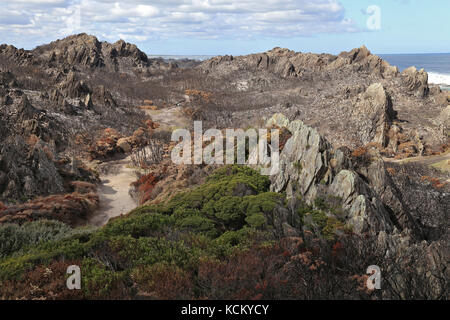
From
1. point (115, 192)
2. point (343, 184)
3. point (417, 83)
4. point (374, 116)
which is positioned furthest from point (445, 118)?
point (115, 192)

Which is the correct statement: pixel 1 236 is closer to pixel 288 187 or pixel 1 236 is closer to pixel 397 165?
pixel 288 187

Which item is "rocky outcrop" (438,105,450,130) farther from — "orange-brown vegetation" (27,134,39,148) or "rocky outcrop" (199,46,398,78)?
"orange-brown vegetation" (27,134,39,148)

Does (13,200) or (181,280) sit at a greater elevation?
(181,280)

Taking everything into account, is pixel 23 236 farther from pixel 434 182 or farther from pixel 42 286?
pixel 434 182

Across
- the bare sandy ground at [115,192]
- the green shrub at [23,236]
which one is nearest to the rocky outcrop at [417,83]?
the bare sandy ground at [115,192]
